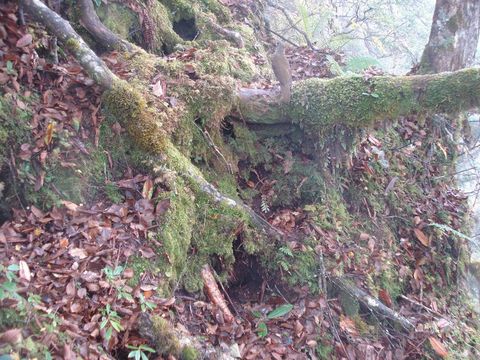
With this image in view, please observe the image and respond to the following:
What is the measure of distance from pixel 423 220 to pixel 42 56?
5.33m

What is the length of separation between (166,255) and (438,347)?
3.24 metres

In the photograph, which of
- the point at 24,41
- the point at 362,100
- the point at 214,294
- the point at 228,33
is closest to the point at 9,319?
the point at 214,294

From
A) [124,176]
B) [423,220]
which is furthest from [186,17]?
[423,220]

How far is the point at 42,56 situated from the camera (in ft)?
12.8

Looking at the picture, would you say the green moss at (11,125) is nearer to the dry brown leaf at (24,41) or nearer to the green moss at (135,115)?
the dry brown leaf at (24,41)

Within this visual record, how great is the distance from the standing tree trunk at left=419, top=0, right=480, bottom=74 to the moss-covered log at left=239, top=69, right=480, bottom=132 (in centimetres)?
279

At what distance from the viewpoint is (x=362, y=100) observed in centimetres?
434

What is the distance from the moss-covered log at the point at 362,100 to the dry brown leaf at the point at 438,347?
8.41 feet

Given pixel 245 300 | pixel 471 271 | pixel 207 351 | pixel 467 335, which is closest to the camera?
pixel 207 351

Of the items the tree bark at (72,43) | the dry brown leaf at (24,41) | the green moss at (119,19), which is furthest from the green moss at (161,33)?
the dry brown leaf at (24,41)

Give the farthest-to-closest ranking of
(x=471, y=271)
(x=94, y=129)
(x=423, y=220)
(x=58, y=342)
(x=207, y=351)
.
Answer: (x=471, y=271), (x=423, y=220), (x=94, y=129), (x=207, y=351), (x=58, y=342)

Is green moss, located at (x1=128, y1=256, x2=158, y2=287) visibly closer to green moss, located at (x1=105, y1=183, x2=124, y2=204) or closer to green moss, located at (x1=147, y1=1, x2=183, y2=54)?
green moss, located at (x1=105, y1=183, x2=124, y2=204)

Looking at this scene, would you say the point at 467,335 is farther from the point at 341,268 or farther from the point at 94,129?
the point at 94,129

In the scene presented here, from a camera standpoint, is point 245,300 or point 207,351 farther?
point 245,300
